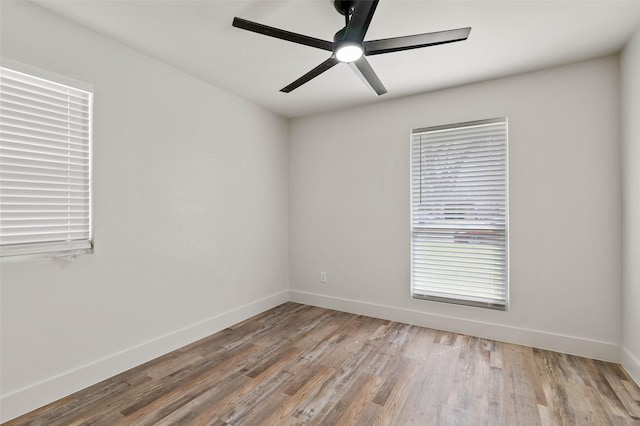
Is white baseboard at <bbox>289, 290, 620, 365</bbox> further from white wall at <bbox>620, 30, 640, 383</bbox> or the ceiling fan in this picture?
the ceiling fan

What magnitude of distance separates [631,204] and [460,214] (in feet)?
4.18

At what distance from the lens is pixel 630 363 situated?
93.1 inches

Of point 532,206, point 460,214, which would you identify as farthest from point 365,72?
point 532,206

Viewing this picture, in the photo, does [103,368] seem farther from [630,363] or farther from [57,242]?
[630,363]

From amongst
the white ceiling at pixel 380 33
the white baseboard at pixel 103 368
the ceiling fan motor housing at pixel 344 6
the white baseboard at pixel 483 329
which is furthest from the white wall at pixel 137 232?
the ceiling fan motor housing at pixel 344 6

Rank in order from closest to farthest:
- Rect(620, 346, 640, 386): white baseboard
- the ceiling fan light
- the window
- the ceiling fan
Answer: the ceiling fan < the ceiling fan light < Rect(620, 346, 640, 386): white baseboard < the window

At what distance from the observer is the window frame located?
6.18 feet

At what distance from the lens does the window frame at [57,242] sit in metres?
1.88

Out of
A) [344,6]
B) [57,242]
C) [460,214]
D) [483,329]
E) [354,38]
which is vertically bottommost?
[483,329]

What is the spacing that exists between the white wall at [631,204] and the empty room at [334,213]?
0.03 metres

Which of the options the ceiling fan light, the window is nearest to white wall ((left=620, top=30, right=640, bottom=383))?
the window

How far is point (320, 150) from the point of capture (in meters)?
4.16

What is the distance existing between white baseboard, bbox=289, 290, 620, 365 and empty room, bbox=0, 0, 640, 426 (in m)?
0.02

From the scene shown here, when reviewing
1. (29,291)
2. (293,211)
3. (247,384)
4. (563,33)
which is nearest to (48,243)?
(29,291)
